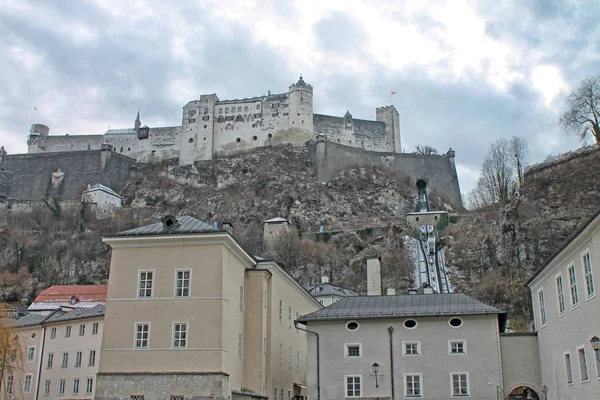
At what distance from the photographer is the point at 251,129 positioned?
3757 inches

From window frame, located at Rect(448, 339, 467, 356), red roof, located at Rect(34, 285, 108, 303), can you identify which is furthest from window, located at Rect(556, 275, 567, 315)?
red roof, located at Rect(34, 285, 108, 303)

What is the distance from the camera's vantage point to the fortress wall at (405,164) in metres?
88.1

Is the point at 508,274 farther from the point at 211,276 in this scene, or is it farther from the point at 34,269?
the point at 34,269

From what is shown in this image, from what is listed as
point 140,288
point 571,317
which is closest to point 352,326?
Answer: point 140,288

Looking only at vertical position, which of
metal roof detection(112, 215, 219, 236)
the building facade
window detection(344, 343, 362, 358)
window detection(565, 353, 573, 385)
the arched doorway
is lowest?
the arched doorway

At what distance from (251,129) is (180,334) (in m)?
71.9

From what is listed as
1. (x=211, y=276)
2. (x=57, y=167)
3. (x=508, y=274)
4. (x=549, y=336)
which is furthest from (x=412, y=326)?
(x=57, y=167)

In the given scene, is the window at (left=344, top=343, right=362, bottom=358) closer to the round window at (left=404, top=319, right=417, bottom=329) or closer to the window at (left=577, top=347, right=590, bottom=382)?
the round window at (left=404, top=319, right=417, bottom=329)

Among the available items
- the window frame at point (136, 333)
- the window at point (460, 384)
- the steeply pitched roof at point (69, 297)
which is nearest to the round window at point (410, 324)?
the window at point (460, 384)

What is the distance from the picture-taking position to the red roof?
59406mm

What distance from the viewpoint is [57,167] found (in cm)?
9694

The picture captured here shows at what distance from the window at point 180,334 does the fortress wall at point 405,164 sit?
62.5 m

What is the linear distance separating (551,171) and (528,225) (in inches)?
181

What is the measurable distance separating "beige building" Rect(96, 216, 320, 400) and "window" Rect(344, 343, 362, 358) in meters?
4.04
